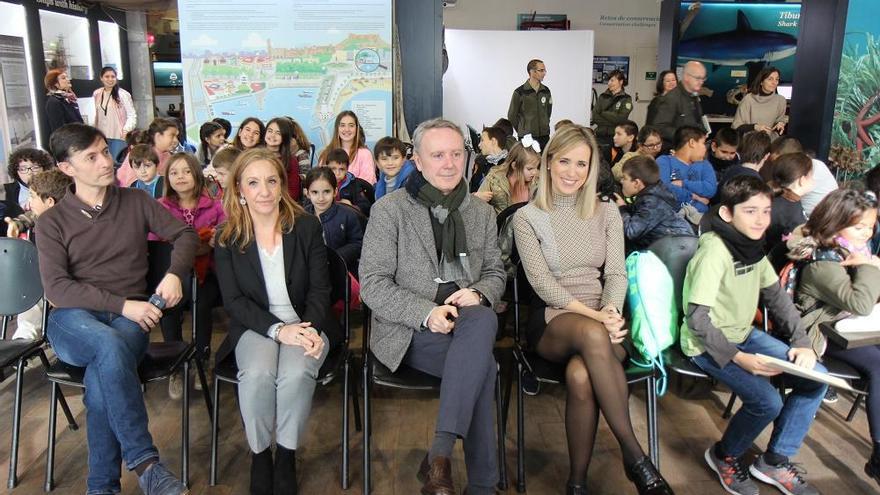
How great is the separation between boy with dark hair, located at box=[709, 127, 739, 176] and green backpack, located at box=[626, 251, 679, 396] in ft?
8.90

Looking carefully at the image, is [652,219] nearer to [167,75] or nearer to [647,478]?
[647,478]

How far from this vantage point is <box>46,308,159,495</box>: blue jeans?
230cm

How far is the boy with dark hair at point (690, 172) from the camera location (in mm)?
4363

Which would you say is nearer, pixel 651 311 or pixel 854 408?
pixel 651 311

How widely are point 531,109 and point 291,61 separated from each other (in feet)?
11.2

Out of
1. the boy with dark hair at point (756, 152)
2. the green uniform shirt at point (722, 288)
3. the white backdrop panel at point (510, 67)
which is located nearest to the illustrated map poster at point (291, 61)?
the boy with dark hair at point (756, 152)

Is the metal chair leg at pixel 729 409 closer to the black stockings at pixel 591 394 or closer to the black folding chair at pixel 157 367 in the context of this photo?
the black stockings at pixel 591 394

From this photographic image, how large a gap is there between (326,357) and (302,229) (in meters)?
0.52

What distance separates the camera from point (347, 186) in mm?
4520

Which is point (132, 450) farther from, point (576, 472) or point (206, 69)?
point (206, 69)

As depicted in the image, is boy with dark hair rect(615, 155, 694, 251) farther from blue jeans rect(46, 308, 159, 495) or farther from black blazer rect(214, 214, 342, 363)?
blue jeans rect(46, 308, 159, 495)

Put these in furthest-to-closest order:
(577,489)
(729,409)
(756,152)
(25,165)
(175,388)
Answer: (756,152) < (25,165) < (175,388) < (729,409) < (577,489)

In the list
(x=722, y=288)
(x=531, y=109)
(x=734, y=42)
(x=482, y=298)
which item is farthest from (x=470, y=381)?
(x=734, y=42)

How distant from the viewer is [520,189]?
401 cm
